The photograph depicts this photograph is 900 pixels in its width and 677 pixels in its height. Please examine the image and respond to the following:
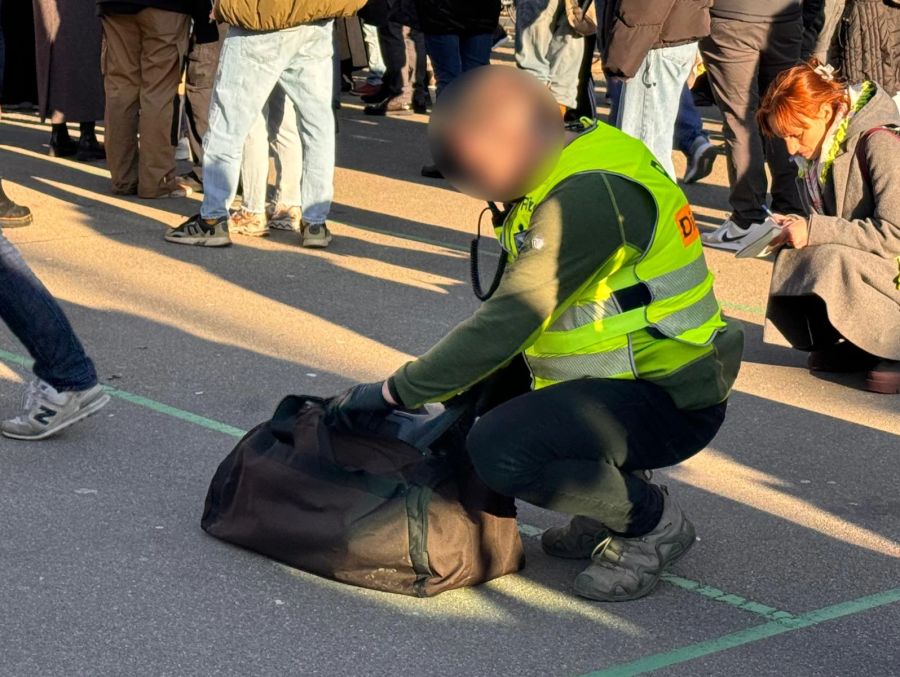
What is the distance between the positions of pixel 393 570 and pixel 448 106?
1.06 metres

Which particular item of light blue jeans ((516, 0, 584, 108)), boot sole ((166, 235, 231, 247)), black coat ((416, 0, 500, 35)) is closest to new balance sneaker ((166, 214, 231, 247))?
boot sole ((166, 235, 231, 247))

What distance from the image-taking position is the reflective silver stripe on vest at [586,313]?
11.0 feet

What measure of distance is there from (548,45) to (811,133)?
3598 mm

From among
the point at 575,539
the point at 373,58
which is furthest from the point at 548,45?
the point at 575,539

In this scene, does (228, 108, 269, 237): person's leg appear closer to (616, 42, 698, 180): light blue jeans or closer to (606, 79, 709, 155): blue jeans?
(616, 42, 698, 180): light blue jeans

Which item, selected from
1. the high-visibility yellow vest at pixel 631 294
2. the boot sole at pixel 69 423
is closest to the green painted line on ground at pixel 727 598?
the high-visibility yellow vest at pixel 631 294

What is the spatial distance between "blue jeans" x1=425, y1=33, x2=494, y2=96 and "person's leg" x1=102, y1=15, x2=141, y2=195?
1964 millimetres

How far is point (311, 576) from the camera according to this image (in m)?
3.50

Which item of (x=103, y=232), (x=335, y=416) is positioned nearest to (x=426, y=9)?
(x=103, y=232)

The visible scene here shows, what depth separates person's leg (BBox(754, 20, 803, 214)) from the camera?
7.20 meters

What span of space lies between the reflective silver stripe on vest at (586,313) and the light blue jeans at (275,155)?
3.84 metres

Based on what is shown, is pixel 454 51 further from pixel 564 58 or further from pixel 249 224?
pixel 249 224

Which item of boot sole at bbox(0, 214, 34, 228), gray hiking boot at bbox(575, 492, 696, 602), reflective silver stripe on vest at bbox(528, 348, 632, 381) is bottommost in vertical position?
boot sole at bbox(0, 214, 34, 228)

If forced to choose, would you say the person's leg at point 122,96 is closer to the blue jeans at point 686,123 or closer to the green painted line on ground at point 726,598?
the blue jeans at point 686,123
